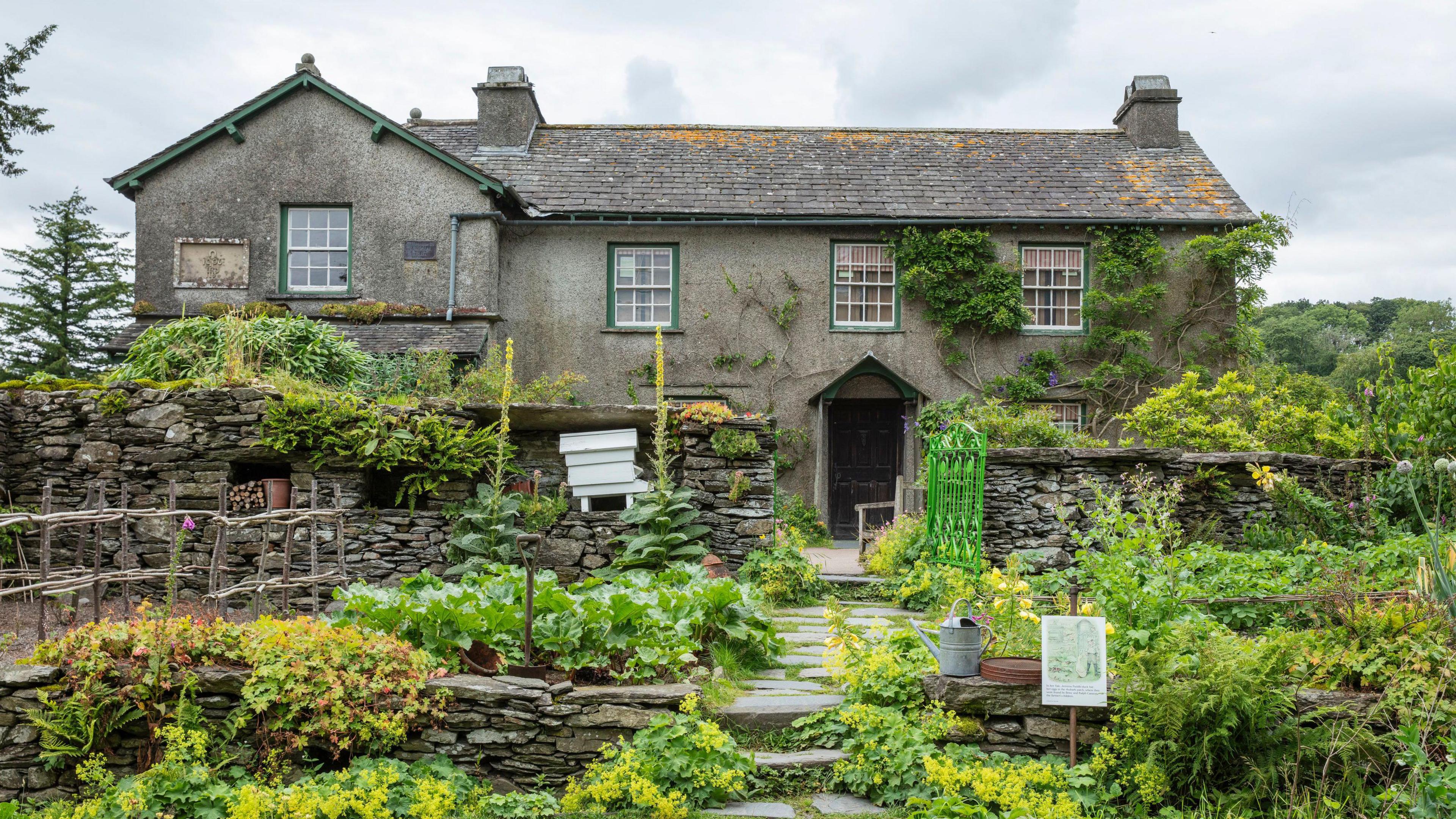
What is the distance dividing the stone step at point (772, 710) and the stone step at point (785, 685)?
0.32 m

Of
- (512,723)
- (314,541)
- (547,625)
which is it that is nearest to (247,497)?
(314,541)

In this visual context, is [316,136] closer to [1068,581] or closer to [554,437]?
[554,437]

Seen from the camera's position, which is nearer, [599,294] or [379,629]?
[379,629]

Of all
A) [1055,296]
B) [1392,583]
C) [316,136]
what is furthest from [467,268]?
[1392,583]

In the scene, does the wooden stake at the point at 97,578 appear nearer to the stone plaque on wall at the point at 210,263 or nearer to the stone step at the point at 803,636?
the stone step at the point at 803,636

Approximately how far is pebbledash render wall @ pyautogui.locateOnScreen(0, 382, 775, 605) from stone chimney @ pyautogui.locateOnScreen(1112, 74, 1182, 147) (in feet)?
41.9

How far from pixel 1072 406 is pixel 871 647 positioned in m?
10.3

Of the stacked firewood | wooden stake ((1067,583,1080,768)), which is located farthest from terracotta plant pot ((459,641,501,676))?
the stacked firewood

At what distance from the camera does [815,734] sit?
5473mm

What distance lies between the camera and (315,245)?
47.4 ft

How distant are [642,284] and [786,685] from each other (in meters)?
9.78

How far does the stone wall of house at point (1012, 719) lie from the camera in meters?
5.07

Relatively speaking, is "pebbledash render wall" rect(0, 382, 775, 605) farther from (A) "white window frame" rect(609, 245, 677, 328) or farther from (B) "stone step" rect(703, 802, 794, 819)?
(A) "white window frame" rect(609, 245, 677, 328)

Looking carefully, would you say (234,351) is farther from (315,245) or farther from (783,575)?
(783,575)
